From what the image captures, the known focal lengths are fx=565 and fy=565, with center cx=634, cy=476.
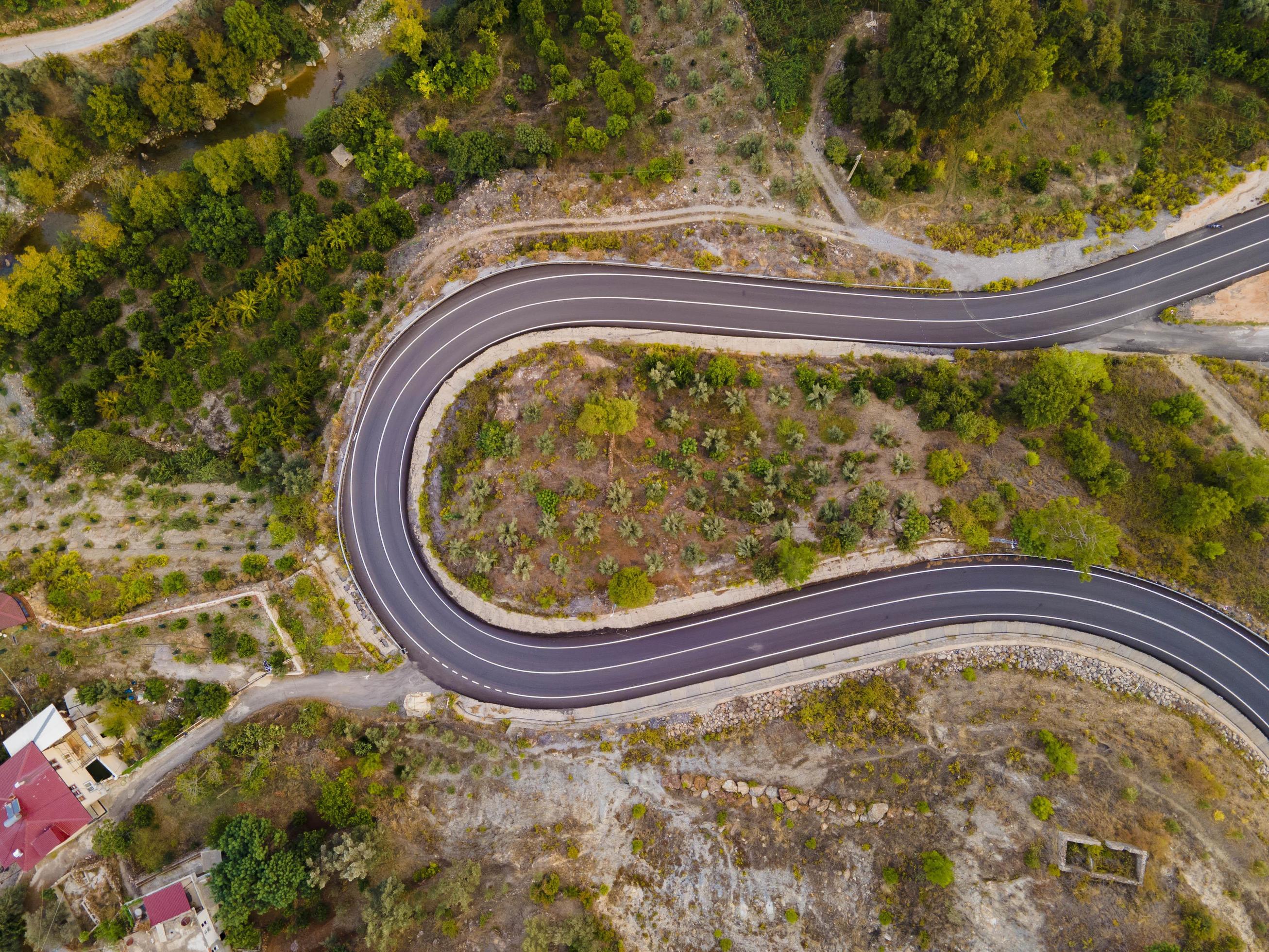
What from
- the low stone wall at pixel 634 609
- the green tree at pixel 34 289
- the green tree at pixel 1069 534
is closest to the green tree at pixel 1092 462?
the green tree at pixel 1069 534

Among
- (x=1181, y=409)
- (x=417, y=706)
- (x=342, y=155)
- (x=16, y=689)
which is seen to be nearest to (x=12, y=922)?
(x=16, y=689)

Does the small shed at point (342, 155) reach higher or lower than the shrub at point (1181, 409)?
higher

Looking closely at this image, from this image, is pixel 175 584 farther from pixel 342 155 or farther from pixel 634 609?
pixel 342 155

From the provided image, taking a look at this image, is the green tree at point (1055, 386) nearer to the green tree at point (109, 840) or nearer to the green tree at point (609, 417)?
the green tree at point (609, 417)

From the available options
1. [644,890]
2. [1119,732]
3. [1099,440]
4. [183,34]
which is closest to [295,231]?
[183,34]

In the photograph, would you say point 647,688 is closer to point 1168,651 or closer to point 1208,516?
point 1168,651

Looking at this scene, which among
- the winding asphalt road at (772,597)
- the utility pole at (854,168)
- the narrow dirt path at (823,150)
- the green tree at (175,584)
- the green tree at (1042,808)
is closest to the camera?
the green tree at (1042,808)

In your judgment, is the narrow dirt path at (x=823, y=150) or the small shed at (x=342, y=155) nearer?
the narrow dirt path at (x=823, y=150)
